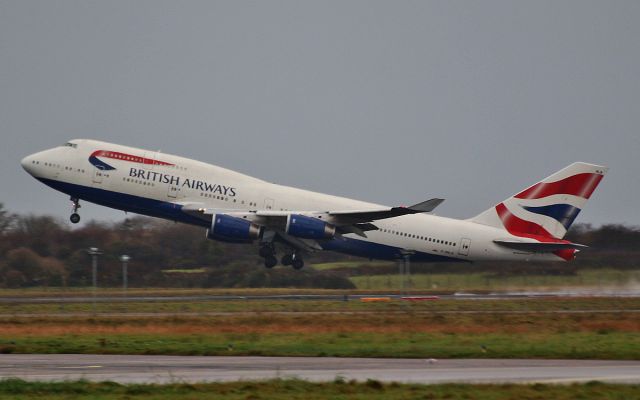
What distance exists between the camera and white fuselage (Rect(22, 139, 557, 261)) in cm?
4428

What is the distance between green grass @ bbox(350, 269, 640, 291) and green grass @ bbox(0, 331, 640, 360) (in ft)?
55.4

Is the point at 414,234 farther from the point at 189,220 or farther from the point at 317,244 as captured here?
the point at 189,220

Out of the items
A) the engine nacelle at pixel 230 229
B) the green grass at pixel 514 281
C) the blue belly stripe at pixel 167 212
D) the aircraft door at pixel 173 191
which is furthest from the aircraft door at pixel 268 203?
the green grass at pixel 514 281

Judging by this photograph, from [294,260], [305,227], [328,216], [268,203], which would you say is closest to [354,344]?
[305,227]

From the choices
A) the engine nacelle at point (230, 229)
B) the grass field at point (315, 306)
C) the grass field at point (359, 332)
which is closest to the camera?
the grass field at point (359, 332)

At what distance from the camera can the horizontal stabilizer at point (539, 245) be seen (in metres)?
43.5

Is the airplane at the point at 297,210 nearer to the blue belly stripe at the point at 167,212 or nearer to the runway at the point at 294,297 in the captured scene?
the blue belly stripe at the point at 167,212

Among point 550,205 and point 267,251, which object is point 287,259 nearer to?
point 267,251

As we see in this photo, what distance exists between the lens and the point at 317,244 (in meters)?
45.5

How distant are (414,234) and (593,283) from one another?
8.09 metres

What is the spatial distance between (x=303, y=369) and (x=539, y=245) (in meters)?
27.6

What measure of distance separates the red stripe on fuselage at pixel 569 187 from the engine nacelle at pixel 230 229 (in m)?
12.4

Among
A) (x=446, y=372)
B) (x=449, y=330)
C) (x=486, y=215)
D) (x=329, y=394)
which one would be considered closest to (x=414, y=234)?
(x=486, y=215)

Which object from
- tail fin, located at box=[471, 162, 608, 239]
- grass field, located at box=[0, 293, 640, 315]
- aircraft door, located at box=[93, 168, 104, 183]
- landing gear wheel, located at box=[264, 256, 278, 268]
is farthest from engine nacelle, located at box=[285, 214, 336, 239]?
aircraft door, located at box=[93, 168, 104, 183]
